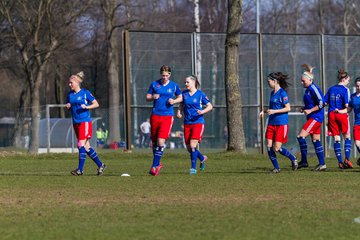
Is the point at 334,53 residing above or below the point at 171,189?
above

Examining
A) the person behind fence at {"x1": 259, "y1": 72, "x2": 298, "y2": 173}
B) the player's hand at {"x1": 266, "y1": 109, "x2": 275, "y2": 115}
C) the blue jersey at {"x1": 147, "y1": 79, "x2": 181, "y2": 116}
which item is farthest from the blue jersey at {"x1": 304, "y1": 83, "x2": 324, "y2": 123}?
the blue jersey at {"x1": 147, "y1": 79, "x2": 181, "y2": 116}

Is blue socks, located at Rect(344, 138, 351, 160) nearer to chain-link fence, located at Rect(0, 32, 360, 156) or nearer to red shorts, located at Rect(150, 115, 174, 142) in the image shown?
red shorts, located at Rect(150, 115, 174, 142)

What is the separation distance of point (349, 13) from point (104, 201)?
70.7 metres

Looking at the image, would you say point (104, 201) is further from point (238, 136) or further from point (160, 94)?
point (238, 136)

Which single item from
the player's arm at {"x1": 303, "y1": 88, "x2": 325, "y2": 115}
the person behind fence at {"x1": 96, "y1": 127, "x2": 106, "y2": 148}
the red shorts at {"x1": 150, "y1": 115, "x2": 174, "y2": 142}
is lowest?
the person behind fence at {"x1": 96, "y1": 127, "x2": 106, "y2": 148}

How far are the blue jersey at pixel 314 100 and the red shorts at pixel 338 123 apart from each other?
0.77m

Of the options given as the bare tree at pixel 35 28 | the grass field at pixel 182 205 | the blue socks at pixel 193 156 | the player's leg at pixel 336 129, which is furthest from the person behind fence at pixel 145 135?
the bare tree at pixel 35 28

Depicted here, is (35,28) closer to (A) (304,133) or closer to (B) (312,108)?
(A) (304,133)

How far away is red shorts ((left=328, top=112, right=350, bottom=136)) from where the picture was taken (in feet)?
68.2

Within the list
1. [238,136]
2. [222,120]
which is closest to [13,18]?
[222,120]

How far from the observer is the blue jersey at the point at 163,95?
18781 millimetres

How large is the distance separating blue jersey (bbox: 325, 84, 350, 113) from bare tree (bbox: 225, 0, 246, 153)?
9.88 metres

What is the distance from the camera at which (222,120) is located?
3459cm

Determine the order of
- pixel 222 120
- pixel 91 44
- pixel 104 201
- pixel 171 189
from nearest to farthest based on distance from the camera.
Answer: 1. pixel 104 201
2. pixel 171 189
3. pixel 222 120
4. pixel 91 44
